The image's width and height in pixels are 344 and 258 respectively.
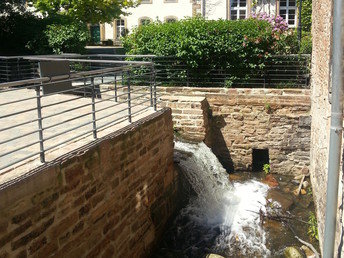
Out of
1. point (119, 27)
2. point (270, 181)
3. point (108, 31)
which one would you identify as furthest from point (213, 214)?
point (108, 31)

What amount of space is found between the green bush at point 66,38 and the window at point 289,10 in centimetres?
1326

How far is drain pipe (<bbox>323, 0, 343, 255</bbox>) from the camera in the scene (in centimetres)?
429

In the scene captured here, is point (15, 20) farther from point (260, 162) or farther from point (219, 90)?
point (260, 162)

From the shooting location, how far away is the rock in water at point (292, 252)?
7562mm

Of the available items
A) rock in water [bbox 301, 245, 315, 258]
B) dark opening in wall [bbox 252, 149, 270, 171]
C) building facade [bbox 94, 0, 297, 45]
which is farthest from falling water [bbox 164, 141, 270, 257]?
building facade [bbox 94, 0, 297, 45]

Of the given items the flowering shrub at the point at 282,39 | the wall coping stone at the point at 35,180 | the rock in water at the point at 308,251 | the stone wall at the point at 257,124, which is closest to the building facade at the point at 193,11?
the flowering shrub at the point at 282,39

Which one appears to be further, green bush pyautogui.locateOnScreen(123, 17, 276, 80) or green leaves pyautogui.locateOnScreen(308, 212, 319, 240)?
green bush pyautogui.locateOnScreen(123, 17, 276, 80)

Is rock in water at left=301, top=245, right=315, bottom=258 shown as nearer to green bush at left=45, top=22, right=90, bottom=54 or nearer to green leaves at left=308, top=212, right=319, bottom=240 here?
green leaves at left=308, top=212, right=319, bottom=240

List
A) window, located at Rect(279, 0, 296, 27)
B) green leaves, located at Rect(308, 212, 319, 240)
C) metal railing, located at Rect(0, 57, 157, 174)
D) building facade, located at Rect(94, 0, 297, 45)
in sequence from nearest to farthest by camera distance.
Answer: metal railing, located at Rect(0, 57, 157, 174)
green leaves, located at Rect(308, 212, 319, 240)
building facade, located at Rect(94, 0, 297, 45)
window, located at Rect(279, 0, 296, 27)

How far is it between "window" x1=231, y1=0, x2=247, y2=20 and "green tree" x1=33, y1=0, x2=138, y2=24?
667cm

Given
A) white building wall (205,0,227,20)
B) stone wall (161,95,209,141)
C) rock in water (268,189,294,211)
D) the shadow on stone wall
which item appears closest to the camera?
rock in water (268,189,294,211)

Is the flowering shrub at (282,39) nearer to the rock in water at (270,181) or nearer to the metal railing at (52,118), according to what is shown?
the rock in water at (270,181)

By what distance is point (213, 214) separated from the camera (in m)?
9.05

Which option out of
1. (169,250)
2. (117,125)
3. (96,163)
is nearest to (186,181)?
(169,250)
